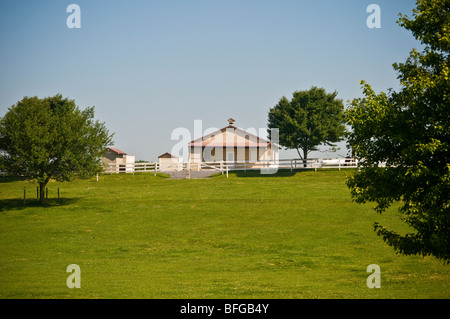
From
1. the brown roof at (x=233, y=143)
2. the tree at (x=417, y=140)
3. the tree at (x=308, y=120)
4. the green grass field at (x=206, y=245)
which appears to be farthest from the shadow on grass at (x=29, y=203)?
the tree at (x=308, y=120)

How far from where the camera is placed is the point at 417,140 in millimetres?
14031

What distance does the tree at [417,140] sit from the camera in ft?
45.3

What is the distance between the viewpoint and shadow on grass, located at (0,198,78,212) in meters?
36.5

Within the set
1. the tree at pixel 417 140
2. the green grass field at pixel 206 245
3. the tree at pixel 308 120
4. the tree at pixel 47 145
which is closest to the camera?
the tree at pixel 417 140

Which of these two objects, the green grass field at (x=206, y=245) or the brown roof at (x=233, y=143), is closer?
the green grass field at (x=206, y=245)

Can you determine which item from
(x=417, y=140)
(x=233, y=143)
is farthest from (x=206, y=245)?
(x=233, y=143)

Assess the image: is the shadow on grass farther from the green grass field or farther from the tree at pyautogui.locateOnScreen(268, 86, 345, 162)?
the tree at pyautogui.locateOnScreen(268, 86, 345, 162)

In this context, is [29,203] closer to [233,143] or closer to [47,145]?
[47,145]

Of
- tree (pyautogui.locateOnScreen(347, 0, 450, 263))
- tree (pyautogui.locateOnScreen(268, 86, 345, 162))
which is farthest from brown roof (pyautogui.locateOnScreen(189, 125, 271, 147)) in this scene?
tree (pyautogui.locateOnScreen(347, 0, 450, 263))

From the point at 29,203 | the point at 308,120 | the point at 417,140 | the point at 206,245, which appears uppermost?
the point at 308,120

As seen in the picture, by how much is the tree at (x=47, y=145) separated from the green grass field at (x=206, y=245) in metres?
2.87

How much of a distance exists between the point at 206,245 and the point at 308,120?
2055 inches

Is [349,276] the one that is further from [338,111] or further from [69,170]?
[338,111]

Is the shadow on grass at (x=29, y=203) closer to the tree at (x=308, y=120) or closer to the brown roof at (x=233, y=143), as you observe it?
the brown roof at (x=233, y=143)
